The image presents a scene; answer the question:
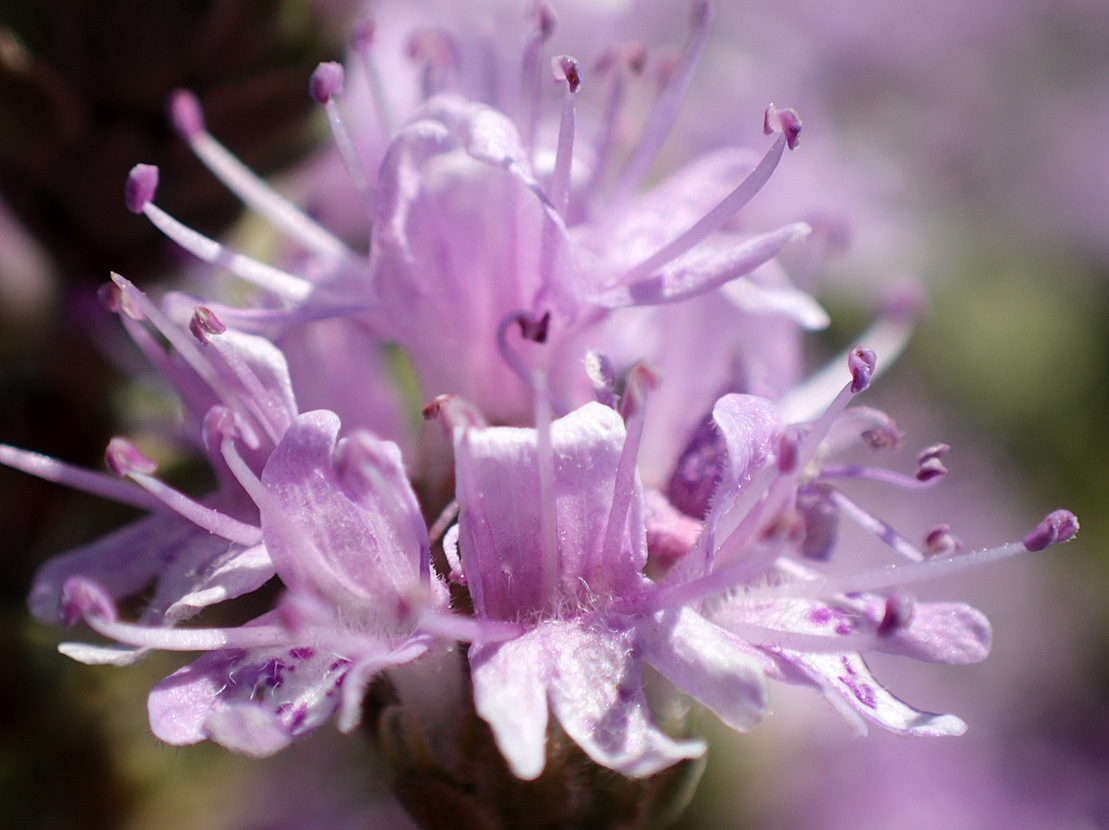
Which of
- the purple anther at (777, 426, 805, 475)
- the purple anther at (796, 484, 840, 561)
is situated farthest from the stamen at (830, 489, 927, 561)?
the purple anther at (777, 426, 805, 475)

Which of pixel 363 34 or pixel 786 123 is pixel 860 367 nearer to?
pixel 786 123

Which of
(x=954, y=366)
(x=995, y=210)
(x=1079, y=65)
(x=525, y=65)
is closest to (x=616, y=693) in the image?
(x=525, y=65)

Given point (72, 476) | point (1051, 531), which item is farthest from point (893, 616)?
point (72, 476)

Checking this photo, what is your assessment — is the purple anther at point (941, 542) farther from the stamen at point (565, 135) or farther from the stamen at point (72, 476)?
the stamen at point (72, 476)

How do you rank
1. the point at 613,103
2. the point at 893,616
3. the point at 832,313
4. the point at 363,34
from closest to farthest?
the point at 893,616
the point at 363,34
the point at 613,103
the point at 832,313

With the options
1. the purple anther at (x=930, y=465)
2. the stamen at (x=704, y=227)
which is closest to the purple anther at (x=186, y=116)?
the stamen at (x=704, y=227)
